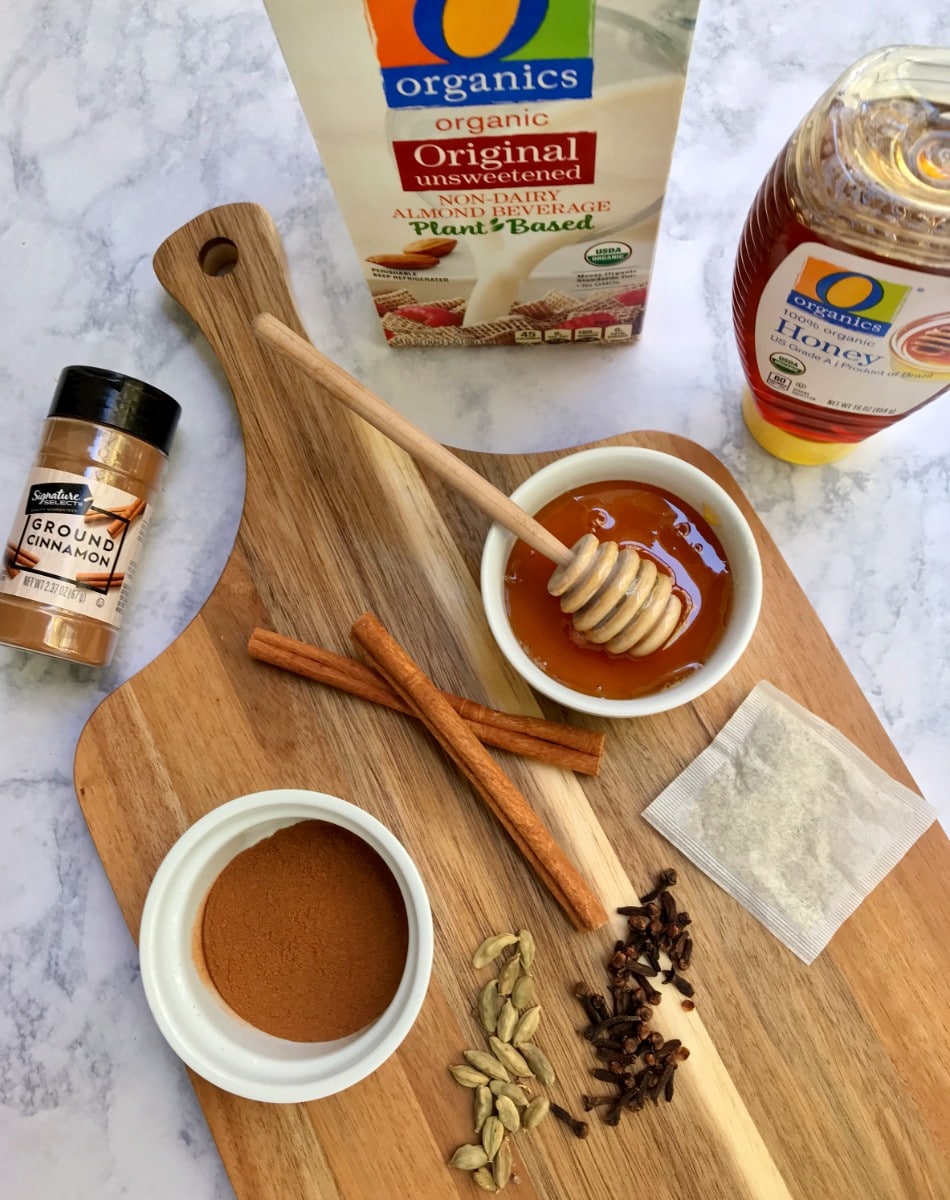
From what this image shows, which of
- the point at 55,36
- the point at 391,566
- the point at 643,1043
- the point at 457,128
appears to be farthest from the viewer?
the point at 55,36

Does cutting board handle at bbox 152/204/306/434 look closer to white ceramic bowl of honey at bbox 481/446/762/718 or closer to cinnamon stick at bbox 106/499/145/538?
cinnamon stick at bbox 106/499/145/538

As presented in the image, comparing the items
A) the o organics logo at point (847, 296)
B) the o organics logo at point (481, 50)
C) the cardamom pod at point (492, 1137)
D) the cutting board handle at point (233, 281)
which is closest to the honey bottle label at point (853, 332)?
the o organics logo at point (847, 296)

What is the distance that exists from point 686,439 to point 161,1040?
0.83m

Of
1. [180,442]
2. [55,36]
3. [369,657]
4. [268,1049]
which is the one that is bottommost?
[268,1049]

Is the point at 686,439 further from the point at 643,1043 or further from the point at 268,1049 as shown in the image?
the point at 268,1049

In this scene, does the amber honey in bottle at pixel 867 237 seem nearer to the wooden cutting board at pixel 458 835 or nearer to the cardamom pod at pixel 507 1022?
the wooden cutting board at pixel 458 835

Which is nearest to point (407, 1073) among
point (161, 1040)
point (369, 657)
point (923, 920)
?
point (161, 1040)

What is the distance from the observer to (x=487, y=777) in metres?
0.90

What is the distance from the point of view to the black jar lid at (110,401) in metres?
0.96

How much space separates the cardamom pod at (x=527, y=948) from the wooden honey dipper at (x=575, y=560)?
0.94 feet

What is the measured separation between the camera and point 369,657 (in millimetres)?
950

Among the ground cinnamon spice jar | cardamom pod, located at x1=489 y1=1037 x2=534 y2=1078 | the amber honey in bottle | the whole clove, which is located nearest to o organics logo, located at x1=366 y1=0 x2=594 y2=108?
the amber honey in bottle

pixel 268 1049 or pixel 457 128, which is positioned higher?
pixel 457 128

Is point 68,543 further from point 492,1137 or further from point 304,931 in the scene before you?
point 492,1137
